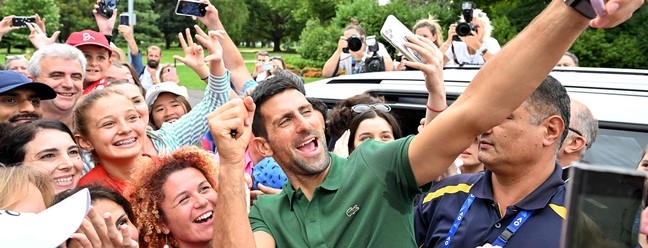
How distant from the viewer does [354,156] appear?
2648 mm

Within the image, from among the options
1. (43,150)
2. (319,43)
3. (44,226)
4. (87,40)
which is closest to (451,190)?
(44,226)

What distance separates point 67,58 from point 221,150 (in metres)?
2.97

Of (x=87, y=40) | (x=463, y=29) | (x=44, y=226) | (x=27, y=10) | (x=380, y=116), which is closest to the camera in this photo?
(x=44, y=226)

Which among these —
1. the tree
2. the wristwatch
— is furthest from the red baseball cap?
the tree

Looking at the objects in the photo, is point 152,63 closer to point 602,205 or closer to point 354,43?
point 354,43

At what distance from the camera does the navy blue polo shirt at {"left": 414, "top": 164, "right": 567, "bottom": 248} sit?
261 centimetres

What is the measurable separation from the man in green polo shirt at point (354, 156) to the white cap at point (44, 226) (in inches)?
30.9

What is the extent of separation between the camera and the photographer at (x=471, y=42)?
7.52 meters

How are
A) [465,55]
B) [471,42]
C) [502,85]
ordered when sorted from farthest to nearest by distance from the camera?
[465,55]
[471,42]
[502,85]

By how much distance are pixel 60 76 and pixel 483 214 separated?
10.8 feet

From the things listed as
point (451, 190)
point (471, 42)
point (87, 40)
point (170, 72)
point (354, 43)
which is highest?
point (451, 190)

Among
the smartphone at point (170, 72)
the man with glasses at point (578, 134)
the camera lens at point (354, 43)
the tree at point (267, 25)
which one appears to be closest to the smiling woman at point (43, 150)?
the man with glasses at point (578, 134)

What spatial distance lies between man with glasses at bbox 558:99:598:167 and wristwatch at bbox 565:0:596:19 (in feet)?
5.71

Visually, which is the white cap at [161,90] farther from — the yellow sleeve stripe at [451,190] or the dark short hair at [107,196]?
the yellow sleeve stripe at [451,190]
